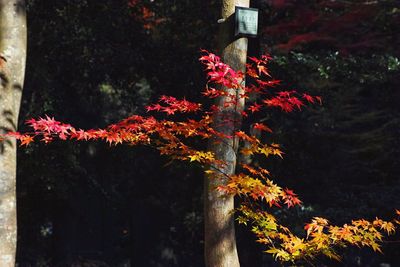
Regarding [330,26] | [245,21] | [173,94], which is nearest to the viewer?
[245,21]

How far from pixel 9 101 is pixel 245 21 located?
2207mm

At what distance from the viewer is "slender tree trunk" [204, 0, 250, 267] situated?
433cm

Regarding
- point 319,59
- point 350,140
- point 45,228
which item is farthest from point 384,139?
point 45,228

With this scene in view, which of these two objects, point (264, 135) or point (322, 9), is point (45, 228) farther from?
point (322, 9)

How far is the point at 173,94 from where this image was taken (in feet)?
28.6

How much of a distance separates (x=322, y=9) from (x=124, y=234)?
21.6ft

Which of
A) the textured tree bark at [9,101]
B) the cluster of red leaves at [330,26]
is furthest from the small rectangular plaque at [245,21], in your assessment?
the cluster of red leaves at [330,26]

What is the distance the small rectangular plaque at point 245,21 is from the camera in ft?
14.0

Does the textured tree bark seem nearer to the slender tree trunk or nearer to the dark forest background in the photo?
the slender tree trunk

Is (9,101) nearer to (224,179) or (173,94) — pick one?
(224,179)

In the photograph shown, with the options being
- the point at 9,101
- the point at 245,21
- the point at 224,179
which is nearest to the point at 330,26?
the point at 245,21

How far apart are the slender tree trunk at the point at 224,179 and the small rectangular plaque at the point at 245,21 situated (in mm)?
145

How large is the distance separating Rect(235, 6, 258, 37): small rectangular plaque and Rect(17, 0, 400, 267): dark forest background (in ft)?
9.82

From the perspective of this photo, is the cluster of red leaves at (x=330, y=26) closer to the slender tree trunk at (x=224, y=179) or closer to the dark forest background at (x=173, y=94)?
the dark forest background at (x=173, y=94)
